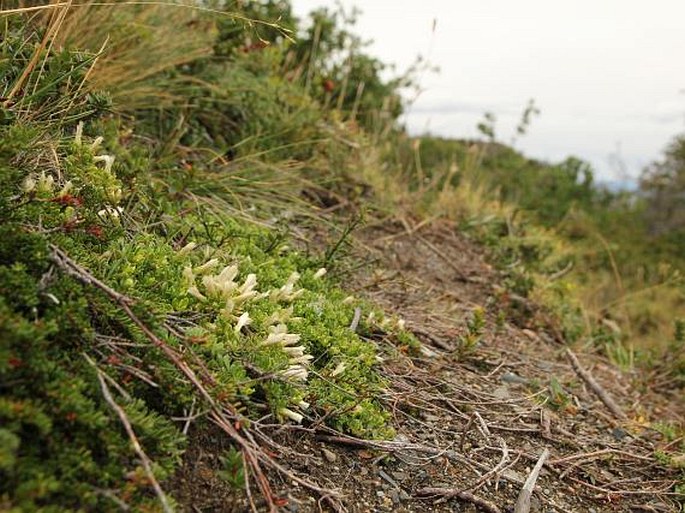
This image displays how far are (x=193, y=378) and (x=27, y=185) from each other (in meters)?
0.86

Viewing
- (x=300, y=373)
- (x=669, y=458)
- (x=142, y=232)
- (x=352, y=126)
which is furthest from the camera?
(x=352, y=126)

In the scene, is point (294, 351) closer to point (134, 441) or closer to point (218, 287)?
point (218, 287)

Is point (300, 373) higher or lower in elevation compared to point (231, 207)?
lower

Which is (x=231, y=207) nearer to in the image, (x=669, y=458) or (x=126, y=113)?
(x=126, y=113)

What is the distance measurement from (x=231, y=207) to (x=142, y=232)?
1.10m

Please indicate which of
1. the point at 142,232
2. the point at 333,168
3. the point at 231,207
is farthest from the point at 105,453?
the point at 333,168

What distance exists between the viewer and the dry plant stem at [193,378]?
1.67 meters

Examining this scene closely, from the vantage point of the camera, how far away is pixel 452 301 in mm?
4316

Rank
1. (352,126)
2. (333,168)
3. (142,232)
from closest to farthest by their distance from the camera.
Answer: (142,232), (333,168), (352,126)

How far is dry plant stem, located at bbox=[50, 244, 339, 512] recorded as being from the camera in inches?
65.6

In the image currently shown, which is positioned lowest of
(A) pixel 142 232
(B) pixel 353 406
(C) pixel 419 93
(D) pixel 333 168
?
(B) pixel 353 406

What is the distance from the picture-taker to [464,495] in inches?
84.0

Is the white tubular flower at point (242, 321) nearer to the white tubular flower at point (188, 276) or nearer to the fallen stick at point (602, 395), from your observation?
the white tubular flower at point (188, 276)

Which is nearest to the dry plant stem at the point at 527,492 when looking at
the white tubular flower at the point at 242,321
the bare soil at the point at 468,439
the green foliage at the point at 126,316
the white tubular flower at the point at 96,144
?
the bare soil at the point at 468,439
